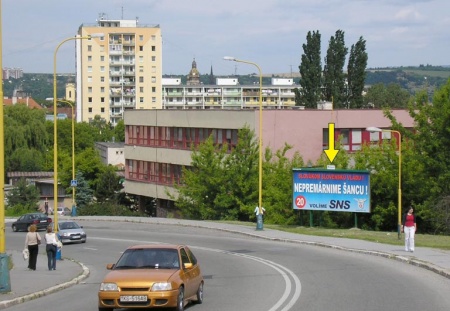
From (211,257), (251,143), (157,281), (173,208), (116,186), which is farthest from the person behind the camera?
(116,186)

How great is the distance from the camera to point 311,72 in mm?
85500

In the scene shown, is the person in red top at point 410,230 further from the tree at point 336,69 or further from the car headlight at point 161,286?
the tree at point 336,69

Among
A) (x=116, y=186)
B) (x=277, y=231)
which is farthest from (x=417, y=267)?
(x=116, y=186)

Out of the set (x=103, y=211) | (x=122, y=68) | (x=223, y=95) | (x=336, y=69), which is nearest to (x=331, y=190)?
(x=103, y=211)

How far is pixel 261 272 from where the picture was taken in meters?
24.5

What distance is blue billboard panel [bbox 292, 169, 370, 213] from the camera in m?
41.1

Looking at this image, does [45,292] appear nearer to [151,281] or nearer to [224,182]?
[151,281]

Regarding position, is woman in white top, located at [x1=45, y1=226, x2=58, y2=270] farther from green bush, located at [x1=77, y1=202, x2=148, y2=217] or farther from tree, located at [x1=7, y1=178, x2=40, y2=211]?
tree, located at [x1=7, y1=178, x2=40, y2=211]

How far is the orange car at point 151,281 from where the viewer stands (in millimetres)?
15445

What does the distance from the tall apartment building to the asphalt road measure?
375 feet

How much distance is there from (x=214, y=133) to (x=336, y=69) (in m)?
27.6

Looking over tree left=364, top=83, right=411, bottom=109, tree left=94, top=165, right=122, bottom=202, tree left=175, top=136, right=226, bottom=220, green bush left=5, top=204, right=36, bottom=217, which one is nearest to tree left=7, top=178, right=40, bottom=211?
green bush left=5, top=204, right=36, bottom=217

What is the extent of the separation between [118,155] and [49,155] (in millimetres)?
11541

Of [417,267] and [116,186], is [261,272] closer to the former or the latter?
[417,267]
